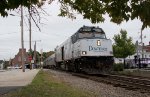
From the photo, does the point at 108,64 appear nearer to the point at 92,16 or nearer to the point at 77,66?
the point at 77,66

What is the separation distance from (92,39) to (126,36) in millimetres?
35602

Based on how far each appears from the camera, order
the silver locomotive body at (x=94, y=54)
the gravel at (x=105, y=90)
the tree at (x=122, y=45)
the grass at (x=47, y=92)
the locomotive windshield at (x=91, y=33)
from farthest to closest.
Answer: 1. the tree at (x=122, y=45)
2. the locomotive windshield at (x=91, y=33)
3. the silver locomotive body at (x=94, y=54)
4. the gravel at (x=105, y=90)
5. the grass at (x=47, y=92)

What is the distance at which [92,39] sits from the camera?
34281 millimetres

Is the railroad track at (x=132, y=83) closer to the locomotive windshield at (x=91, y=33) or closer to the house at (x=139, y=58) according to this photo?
the locomotive windshield at (x=91, y=33)

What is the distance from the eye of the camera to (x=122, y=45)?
6844 centimetres

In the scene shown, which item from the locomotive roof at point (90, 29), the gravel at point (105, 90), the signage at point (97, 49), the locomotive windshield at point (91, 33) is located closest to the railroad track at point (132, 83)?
the gravel at point (105, 90)

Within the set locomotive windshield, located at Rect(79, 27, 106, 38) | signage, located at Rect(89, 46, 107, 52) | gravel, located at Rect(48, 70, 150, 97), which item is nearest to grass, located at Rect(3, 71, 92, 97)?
gravel, located at Rect(48, 70, 150, 97)

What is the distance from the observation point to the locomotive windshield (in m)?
35.8

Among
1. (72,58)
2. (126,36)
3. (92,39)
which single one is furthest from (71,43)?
(126,36)

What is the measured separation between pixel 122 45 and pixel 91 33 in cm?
3278

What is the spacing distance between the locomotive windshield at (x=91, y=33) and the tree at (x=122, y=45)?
3097 centimetres

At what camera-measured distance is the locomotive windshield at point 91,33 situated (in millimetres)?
35781

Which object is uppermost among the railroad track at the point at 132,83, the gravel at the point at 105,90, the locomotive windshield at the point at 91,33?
the locomotive windshield at the point at 91,33

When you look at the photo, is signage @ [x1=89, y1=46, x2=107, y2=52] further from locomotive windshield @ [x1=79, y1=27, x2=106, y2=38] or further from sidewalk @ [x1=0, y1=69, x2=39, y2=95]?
sidewalk @ [x1=0, y1=69, x2=39, y2=95]
